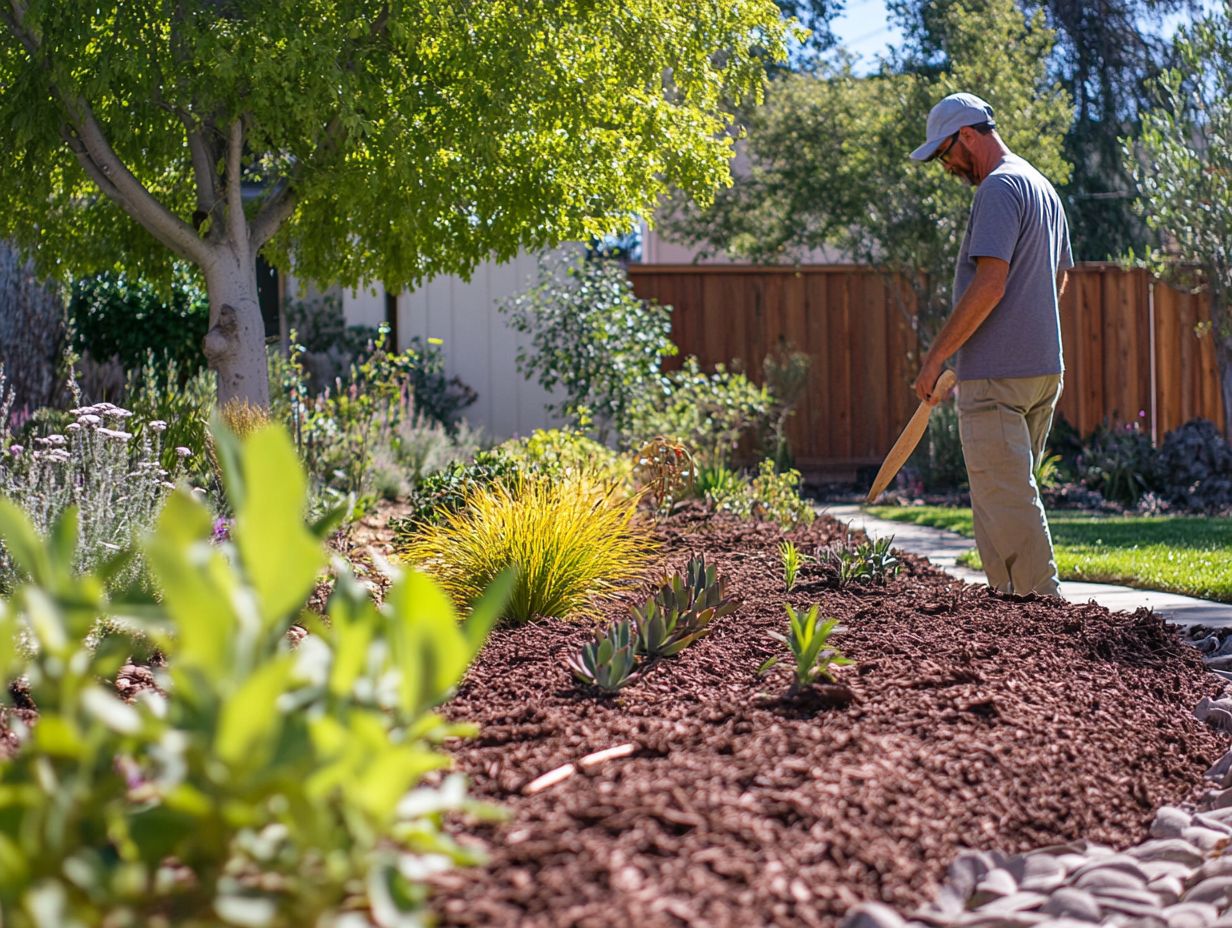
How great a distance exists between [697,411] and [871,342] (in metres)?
3.88

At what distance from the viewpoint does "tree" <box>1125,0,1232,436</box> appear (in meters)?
10.0

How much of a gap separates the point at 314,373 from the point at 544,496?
743 centimetres

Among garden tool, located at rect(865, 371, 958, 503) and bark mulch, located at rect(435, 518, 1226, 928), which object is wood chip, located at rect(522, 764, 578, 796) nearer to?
bark mulch, located at rect(435, 518, 1226, 928)

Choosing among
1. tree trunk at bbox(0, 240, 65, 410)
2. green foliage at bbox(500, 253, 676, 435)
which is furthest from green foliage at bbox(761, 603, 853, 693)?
tree trunk at bbox(0, 240, 65, 410)

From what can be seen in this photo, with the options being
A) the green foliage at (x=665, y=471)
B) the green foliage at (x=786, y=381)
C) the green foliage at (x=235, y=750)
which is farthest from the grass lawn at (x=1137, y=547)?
the green foliage at (x=235, y=750)

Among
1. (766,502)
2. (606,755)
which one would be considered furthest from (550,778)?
(766,502)

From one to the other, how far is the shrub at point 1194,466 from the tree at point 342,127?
498 centimetres

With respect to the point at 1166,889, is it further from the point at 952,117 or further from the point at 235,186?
the point at 235,186

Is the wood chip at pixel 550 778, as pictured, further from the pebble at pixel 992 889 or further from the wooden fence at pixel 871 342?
the wooden fence at pixel 871 342

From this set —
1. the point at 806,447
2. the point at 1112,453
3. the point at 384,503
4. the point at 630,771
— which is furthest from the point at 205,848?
the point at 806,447

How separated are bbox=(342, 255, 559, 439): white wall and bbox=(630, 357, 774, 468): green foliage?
1733 mm

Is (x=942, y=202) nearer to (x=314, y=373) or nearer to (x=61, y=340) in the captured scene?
(x=314, y=373)

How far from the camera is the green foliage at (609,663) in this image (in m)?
3.15

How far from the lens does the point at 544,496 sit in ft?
16.0
